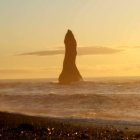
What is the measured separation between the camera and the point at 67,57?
116750 mm

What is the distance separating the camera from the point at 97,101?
44.0m

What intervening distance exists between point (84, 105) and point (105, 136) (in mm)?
23321

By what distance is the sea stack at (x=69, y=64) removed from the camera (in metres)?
112

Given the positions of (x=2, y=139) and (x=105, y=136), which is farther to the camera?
(x=105, y=136)

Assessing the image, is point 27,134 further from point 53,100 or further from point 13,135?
point 53,100

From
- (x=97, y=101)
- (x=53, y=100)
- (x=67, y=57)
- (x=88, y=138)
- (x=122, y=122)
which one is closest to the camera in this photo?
(x=88, y=138)

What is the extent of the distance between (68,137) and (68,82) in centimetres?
9160

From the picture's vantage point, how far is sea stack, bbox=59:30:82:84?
112m

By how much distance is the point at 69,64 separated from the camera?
115062 mm

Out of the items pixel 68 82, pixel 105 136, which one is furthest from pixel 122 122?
pixel 68 82

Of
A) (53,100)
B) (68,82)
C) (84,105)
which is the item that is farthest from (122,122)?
(68,82)

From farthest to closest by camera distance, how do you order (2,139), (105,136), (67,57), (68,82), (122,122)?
(67,57) < (68,82) < (122,122) < (105,136) < (2,139)

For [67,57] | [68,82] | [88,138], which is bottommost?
[88,138]

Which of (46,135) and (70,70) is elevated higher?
(70,70)
